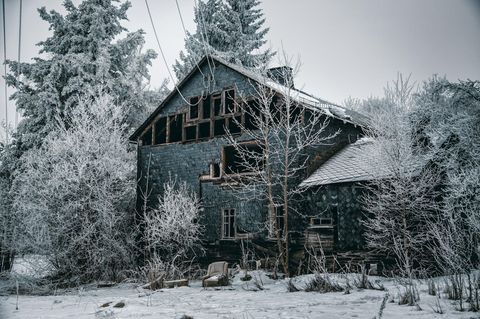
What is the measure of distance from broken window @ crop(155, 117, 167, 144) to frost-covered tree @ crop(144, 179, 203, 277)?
12.0 ft

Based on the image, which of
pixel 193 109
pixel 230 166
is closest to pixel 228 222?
pixel 230 166

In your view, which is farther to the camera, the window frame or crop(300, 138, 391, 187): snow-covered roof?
the window frame

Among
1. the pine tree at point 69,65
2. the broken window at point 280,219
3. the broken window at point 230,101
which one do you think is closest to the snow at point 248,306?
the broken window at point 280,219

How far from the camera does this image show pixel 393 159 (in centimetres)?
1228

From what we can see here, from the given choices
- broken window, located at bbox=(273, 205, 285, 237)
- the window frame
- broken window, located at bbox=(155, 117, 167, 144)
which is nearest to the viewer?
broken window, located at bbox=(273, 205, 285, 237)

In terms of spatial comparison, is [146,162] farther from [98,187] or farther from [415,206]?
[415,206]

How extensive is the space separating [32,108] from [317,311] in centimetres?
1918

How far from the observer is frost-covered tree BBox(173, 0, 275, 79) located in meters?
27.8

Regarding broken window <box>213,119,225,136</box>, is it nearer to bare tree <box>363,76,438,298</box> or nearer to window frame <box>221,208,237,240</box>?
window frame <box>221,208,237,240</box>

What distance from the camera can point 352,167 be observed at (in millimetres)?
13914

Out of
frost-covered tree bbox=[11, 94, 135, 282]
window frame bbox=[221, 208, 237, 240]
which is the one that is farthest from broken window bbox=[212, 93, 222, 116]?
frost-covered tree bbox=[11, 94, 135, 282]

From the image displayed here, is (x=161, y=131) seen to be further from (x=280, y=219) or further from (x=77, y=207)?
(x=280, y=219)

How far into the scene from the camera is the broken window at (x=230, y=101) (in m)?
17.1

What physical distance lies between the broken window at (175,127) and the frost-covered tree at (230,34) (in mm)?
9732
